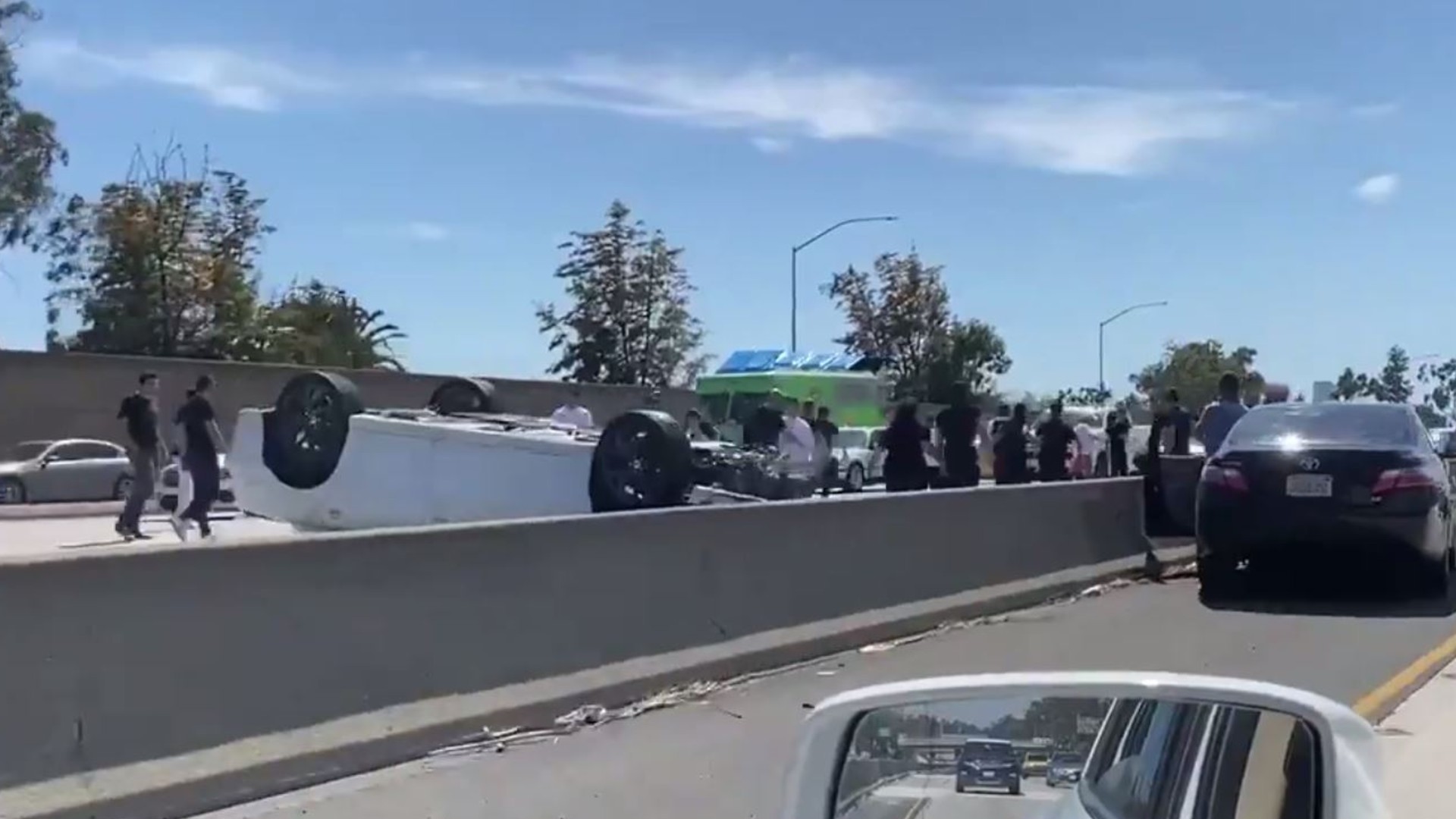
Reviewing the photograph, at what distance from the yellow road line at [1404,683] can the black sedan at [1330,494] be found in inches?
70.2

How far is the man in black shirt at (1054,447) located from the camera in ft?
68.4

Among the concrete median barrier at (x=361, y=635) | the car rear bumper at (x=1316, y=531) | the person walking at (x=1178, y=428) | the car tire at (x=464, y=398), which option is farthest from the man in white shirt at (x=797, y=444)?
the concrete median barrier at (x=361, y=635)

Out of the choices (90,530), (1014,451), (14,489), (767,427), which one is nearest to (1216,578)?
(1014,451)

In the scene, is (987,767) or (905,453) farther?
(905,453)

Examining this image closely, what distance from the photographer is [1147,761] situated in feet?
9.57

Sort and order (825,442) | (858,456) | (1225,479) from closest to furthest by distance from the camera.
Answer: (1225,479)
(825,442)
(858,456)

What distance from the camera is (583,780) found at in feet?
25.0

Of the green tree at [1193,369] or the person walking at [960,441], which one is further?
the green tree at [1193,369]

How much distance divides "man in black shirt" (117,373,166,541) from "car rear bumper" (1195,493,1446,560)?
35.9 ft

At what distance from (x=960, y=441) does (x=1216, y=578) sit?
18.1ft

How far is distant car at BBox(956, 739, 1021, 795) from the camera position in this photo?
3.11 meters

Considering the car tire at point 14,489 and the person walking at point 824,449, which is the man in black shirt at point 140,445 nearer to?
the person walking at point 824,449

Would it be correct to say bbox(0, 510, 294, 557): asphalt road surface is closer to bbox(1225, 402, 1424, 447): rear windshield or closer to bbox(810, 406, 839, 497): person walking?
bbox(810, 406, 839, 497): person walking

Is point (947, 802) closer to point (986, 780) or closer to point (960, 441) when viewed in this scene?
point (986, 780)
